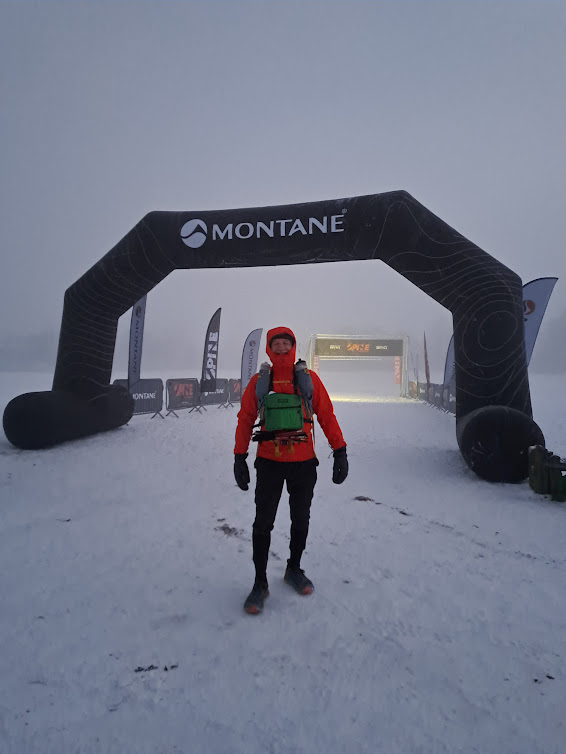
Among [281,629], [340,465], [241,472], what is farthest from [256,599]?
[340,465]

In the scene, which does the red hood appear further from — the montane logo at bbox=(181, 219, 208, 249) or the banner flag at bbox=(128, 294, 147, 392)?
→ the banner flag at bbox=(128, 294, 147, 392)

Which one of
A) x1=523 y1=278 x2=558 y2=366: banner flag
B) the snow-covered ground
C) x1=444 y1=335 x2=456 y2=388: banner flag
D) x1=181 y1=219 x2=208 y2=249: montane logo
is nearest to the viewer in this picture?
the snow-covered ground

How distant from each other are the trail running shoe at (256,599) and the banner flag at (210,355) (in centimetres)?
1344

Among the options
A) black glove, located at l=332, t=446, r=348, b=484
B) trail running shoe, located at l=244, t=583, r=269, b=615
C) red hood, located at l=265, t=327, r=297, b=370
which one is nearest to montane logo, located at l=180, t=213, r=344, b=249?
red hood, located at l=265, t=327, r=297, b=370

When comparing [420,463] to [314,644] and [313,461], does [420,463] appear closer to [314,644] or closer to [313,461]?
[313,461]

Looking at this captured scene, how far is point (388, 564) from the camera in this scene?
3.10 meters

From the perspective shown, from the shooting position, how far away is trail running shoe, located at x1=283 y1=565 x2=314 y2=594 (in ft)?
8.77

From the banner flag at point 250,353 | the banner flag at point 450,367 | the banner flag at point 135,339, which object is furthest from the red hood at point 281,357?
the banner flag at point 250,353

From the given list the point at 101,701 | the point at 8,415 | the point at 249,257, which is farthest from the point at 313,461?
the point at 8,415

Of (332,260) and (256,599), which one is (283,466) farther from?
(332,260)

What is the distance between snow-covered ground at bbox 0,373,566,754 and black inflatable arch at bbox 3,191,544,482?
1602 millimetres

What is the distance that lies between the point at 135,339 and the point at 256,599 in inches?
400

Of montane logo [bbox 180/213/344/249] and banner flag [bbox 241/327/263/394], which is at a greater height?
montane logo [bbox 180/213/344/249]

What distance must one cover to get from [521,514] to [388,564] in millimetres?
2134
